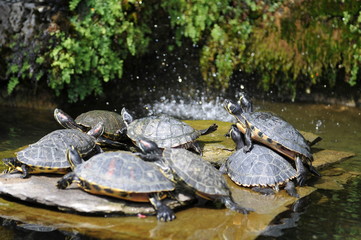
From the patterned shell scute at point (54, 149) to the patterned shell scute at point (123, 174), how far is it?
52 cm

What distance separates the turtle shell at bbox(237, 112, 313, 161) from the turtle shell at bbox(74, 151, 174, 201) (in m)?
1.85

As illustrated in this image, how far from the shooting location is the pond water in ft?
16.0

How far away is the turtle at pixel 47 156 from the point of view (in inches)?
213

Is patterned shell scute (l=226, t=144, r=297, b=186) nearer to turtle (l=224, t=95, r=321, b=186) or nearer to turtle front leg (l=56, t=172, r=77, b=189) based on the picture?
turtle (l=224, t=95, r=321, b=186)

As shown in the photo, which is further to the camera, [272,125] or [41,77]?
[41,77]

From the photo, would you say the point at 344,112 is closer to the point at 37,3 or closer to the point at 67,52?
the point at 67,52

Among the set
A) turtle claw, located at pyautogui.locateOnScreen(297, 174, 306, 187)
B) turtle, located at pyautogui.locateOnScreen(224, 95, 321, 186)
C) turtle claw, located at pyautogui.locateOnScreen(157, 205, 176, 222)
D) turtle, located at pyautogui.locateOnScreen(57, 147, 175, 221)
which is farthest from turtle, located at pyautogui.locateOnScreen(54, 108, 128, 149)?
turtle claw, located at pyautogui.locateOnScreen(297, 174, 306, 187)

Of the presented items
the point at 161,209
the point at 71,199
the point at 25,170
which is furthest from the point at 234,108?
the point at 25,170

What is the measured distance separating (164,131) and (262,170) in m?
1.46

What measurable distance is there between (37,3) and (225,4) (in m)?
4.92

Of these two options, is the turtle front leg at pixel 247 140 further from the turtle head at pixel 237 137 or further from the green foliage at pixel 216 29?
the green foliage at pixel 216 29

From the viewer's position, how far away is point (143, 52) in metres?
12.0

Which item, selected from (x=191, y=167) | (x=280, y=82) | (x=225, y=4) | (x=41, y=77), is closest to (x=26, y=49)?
(x=41, y=77)

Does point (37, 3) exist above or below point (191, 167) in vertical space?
above
